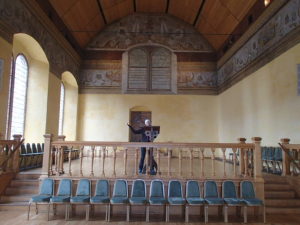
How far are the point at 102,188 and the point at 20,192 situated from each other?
7.28 feet

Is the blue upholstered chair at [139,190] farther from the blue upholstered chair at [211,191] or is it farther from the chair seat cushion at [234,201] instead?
the chair seat cushion at [234,201]

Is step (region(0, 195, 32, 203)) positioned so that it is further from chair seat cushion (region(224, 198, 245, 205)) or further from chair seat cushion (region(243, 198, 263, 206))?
chair seat cushion (region(243, 198, 263, 206))

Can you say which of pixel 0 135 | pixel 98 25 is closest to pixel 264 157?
pixel 0 135

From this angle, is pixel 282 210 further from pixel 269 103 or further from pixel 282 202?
pixel 269 103

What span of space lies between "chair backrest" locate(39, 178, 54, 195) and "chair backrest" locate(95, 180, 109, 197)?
94 cm

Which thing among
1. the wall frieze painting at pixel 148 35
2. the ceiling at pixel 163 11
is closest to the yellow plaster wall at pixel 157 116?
the wall frieze painting at pixel 148 35

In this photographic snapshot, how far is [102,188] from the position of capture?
585 centimetres

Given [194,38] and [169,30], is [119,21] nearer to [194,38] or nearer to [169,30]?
[169,30]

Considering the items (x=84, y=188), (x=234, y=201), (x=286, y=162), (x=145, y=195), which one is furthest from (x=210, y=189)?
(x=286, y=162)

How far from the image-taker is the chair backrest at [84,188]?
5.84 metres

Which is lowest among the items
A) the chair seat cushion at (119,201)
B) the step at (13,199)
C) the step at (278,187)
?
the step at (13,199)

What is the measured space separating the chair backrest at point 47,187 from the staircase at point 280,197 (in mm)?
4652

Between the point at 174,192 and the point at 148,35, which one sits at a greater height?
the point at 148,35

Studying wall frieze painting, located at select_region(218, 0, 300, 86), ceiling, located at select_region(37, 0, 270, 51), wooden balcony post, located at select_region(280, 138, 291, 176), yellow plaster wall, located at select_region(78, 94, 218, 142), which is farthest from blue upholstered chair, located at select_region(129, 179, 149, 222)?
yellow plaster wall, located at select_region(78, 94, 218, 142)
